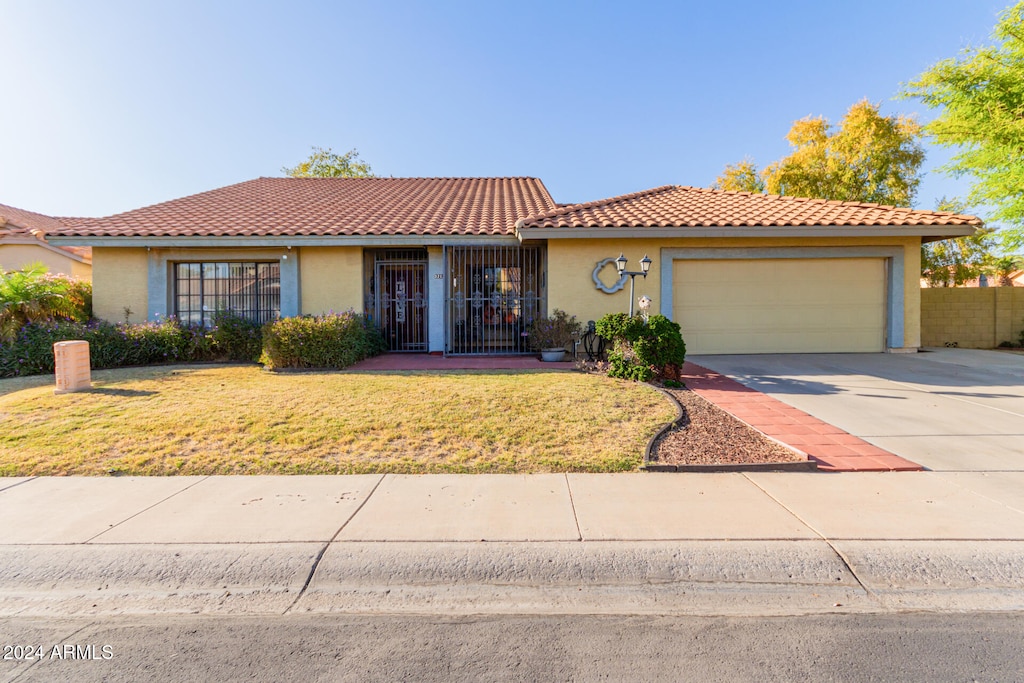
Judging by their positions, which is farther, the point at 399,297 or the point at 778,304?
the point at 399,297

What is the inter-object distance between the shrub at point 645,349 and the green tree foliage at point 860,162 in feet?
54.0

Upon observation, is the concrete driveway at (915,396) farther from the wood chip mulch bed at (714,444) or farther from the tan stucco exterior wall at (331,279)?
the tan stucco exterior wall at (331,279)

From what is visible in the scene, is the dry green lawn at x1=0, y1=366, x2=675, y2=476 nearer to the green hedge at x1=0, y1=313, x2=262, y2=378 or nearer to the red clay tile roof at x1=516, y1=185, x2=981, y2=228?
the green hedge at x1=0, y1=313, x2=262, y2=378

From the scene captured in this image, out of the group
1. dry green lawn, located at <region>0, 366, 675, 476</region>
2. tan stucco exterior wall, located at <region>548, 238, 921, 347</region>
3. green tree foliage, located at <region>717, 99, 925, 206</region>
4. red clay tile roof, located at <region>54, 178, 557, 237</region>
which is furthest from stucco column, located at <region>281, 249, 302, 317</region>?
green tree foliage, located at <region>717, 99, 925, 206</region>

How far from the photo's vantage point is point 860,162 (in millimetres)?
19516

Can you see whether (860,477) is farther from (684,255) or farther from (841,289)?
(841,289)

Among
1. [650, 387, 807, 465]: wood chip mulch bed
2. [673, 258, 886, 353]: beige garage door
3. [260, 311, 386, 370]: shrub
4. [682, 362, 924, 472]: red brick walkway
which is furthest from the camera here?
[673, 258, 886, 353]: beige garage door

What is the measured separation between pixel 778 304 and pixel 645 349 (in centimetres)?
546

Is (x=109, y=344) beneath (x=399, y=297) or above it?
beneath

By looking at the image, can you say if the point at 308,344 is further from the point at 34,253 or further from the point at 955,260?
the point at 955,260

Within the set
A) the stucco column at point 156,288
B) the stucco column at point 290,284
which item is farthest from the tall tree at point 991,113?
the stucco column at point 156,288

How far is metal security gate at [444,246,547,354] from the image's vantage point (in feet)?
39.3

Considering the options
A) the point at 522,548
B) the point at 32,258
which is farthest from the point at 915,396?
the point at 32,258

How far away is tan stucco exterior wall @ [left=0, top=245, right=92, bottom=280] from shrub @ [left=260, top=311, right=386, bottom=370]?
38.4 feet
